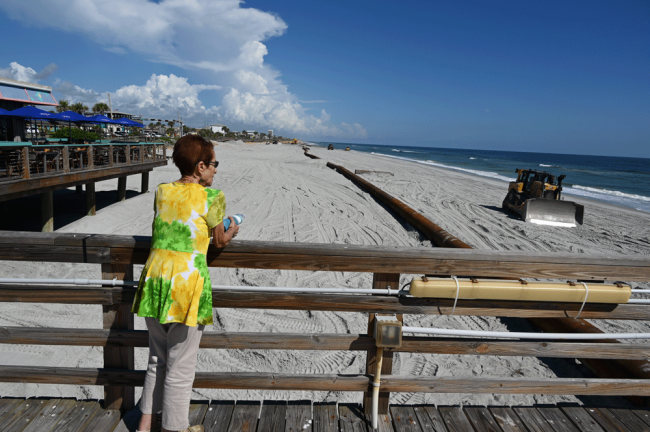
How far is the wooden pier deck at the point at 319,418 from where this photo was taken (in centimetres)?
237

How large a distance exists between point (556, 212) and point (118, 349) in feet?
44.6

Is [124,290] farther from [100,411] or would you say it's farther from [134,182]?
[134,182]

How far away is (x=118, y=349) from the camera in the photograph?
236 cm

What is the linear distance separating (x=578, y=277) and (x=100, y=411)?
3183 mm

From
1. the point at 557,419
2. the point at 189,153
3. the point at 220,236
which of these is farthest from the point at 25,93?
the point at 557,419

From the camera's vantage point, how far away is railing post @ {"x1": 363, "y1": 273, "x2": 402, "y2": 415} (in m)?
2.33

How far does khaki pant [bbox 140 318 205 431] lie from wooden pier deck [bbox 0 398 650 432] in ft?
1.15

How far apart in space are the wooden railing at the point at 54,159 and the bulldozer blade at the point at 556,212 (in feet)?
45.7

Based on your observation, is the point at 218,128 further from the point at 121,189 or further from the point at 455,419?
the point at 455,419

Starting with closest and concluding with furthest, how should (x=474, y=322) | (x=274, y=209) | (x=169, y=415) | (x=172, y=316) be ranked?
(x=172, y=316), (x=169, y=415), (x=474, y=322), (x=274, y=209)

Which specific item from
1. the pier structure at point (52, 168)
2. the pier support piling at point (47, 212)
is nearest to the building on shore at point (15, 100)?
the pier structure at point (52, 168)

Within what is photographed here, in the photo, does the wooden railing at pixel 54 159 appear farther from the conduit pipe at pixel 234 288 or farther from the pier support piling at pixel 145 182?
the conduit pipe at pixel 234 288

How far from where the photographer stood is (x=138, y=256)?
2213 mm

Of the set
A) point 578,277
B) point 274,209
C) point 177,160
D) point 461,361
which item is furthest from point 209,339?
point 274,209
